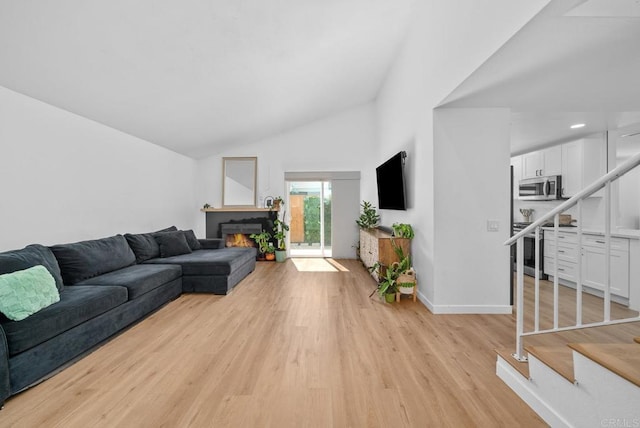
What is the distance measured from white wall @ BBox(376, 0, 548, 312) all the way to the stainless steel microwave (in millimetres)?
2403

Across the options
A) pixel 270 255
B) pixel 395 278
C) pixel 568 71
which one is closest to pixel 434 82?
pixel 568 71

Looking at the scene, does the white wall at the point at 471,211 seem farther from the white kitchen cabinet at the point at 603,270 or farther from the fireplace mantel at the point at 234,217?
the fireplace mantel at the point at 234,217

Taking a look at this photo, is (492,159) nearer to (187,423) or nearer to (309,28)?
(309,28)

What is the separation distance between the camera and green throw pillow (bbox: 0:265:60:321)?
2029 mm

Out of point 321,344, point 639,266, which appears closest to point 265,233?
point 321,344

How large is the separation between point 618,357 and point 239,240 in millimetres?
6495

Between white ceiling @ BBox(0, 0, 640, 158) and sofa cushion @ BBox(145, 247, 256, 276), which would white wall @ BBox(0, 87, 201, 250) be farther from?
sofa cushion @ BBox(145, 247, 256, 276)

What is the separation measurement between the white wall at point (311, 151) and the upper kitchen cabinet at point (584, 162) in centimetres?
368

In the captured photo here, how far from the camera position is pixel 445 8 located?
300 cm

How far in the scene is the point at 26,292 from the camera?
216cm

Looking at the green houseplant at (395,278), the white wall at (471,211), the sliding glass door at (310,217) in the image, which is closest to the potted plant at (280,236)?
the sliding glass door at (310,217)

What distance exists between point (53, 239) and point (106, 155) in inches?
54.0

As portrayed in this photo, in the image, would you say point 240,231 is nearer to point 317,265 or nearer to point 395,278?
point 317,265

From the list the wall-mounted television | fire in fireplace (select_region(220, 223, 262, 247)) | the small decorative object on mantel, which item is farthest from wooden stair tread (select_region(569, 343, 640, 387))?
fire in fireplace (select_region(220, 223, 262, 247))
